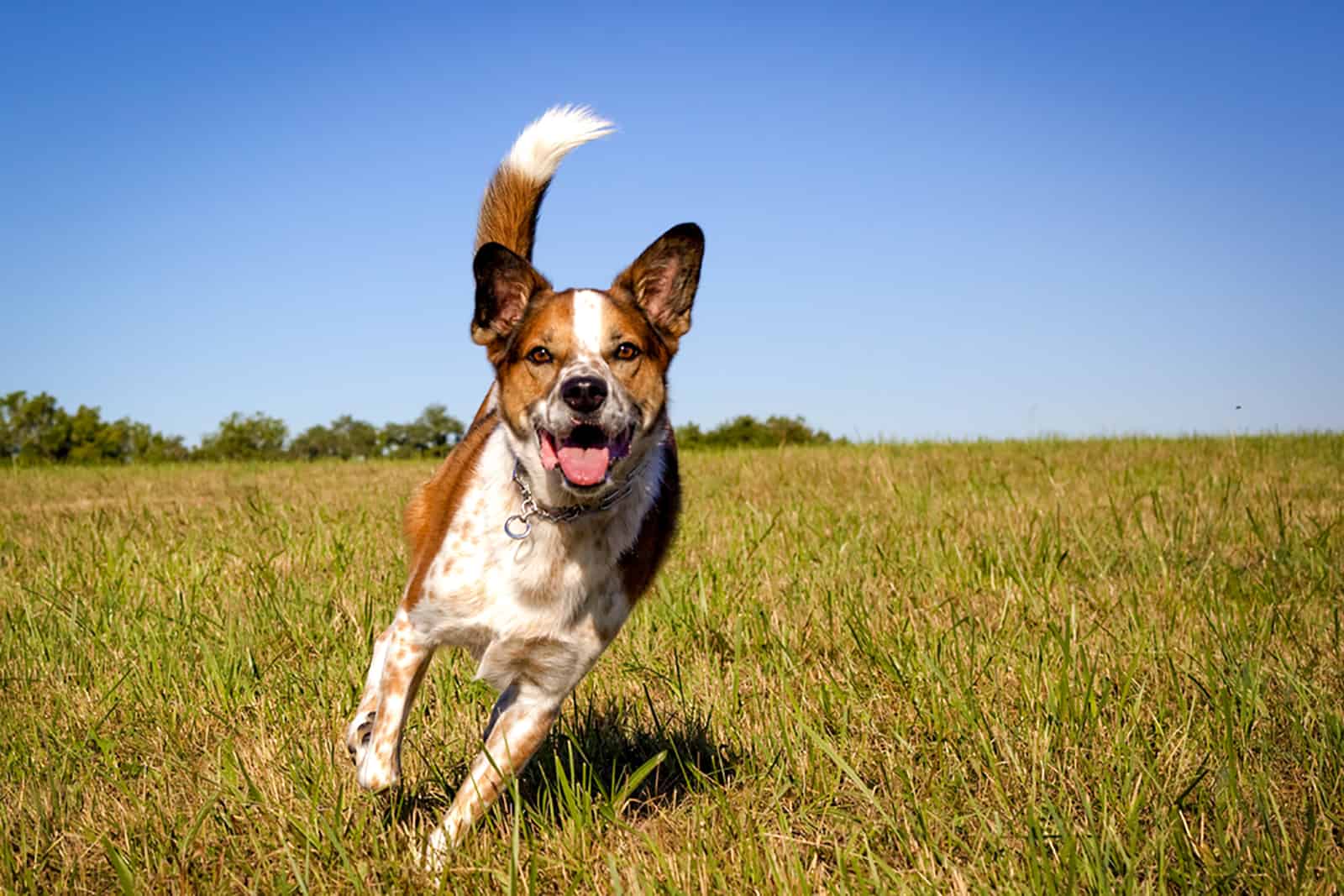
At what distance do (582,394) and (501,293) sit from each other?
2.30 feet

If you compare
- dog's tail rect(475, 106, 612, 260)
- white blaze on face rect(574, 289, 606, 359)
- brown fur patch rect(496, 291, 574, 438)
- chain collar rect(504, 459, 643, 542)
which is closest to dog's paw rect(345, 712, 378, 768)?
chain collar rect(504, 459, 643, 542)

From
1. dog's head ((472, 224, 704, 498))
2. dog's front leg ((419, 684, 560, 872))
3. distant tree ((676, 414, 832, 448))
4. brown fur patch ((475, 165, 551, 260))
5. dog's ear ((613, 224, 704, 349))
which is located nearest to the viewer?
dog's front leg ((419, 684, 560, 872))

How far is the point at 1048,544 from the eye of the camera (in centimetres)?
591

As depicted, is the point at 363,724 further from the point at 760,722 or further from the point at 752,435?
the point at 752,435

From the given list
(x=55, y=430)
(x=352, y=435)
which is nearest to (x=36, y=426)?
(x=55, y=430)

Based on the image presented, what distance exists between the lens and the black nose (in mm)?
2990

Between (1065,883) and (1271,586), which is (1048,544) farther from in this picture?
(1065,883)

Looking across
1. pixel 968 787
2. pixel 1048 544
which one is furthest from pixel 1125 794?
pixel 1048 544

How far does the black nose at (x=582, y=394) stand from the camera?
9.81 feet

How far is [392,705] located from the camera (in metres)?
3.19

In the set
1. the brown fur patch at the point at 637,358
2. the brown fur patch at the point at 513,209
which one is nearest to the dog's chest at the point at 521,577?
the brown fur patch at the point at 637,358

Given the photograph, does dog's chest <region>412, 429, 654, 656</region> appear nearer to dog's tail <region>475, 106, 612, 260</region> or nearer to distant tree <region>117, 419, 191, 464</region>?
dog's tail <region>475, 106, 612, 260</region>

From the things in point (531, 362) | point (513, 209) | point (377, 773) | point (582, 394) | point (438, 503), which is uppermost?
point (513, 209)

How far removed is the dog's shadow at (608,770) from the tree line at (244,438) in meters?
11.5
